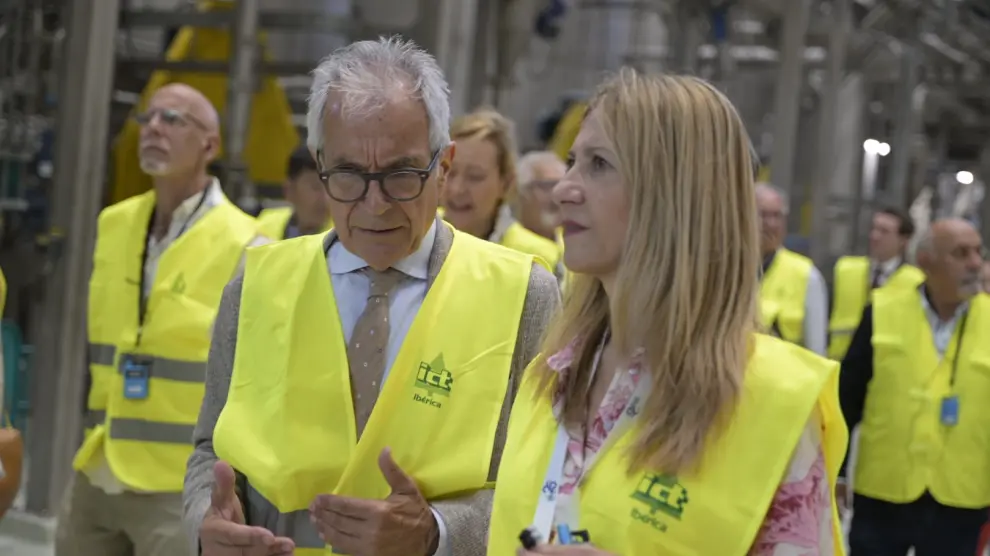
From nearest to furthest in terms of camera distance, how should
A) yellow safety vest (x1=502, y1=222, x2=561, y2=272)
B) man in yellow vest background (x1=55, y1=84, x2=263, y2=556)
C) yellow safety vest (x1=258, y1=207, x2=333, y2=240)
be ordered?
1. man in yellow vest background (x1=55, y1=84, x2=263, y2=556)
2. yellow safety vest (x1=502, y1=222, x2=561, y2=272)
3. yellow safety vest (x1=258, y1=207, x2=333, y2=240)

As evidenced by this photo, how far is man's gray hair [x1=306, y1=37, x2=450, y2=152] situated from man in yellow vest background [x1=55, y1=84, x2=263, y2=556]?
1.40 metres

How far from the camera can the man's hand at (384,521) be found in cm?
189

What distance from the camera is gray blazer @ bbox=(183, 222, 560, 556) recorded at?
6.98 feet

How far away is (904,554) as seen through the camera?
4867 millimetres

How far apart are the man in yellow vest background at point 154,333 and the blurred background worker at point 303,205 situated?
1.51 m


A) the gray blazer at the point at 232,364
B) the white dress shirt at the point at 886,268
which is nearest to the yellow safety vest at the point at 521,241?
the gray blazer at the point at 232,364

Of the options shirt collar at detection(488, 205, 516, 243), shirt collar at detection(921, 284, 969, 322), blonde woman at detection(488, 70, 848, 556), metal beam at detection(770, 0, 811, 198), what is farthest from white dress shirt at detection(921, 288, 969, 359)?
metal beam at detection(770, 0, 811, 198)

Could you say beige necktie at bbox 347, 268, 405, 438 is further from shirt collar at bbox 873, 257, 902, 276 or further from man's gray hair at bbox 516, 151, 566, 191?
shirt collar at bbox 873, 257, 902, 276

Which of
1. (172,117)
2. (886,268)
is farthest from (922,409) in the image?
(886,268)

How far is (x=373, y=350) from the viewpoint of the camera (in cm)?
212

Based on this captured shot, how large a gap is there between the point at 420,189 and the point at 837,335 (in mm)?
6156

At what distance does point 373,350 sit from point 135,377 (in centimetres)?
158

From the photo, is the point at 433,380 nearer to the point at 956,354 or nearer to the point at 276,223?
the point at 956,354

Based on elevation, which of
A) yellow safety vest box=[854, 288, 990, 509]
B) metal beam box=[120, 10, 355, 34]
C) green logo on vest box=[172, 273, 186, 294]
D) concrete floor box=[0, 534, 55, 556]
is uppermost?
metal beam box=[120, 10, 355, 34]
